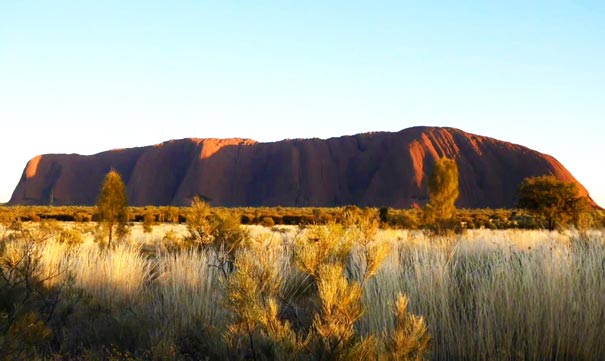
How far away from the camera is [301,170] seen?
109 metres

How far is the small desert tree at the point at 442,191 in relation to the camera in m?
26.2

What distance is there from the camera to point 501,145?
347 ft

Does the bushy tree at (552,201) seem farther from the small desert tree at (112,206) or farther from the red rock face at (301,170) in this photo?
the red rock face at (301,170)

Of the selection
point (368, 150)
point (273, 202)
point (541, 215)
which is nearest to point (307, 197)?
point (273, 202)

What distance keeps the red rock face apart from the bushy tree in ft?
208

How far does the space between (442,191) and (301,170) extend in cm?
8284

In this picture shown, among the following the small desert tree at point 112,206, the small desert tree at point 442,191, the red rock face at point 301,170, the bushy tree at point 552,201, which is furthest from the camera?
the red rock face at point 301,170

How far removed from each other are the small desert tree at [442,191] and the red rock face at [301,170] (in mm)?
68708

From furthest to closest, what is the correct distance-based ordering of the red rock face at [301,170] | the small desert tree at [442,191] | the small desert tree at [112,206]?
the red rock face at [301,170] → the small desert tree at [442,191] → the small desert tree at [112,206]

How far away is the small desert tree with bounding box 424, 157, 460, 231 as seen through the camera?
2623 cm

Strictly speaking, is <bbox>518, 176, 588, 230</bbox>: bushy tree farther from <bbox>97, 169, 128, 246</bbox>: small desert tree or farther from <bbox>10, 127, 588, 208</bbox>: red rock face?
<bbox>10, 127, 588, 208</bbox>: red rock face

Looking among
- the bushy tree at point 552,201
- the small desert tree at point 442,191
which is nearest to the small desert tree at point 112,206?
the small desert tree at point 442,191

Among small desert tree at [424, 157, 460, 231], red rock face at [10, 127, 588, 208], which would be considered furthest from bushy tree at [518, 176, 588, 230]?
red rock face at [10, 127, 588, 208]

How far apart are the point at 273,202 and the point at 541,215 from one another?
76.4 m
